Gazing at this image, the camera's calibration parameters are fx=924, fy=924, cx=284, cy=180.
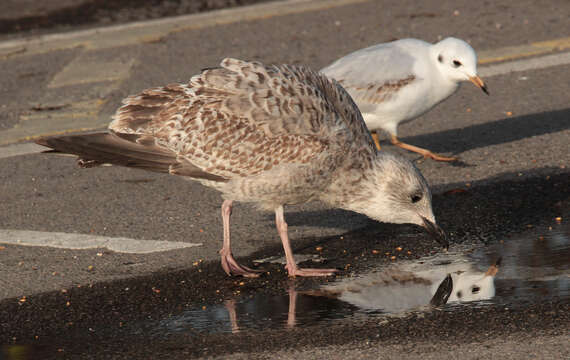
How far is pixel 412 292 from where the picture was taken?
539 cm

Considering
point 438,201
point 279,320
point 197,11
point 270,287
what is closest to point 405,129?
point 438,201

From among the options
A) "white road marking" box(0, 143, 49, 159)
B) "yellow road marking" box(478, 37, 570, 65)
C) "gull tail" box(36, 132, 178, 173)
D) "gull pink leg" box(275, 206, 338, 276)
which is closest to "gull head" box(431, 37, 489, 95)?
"gull pink leg" box(275, 206, 338, 276)

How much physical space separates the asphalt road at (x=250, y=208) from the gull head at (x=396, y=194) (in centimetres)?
23

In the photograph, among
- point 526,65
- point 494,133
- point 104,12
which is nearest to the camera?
point 494,133

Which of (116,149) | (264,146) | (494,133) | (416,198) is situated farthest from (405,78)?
(116,149)

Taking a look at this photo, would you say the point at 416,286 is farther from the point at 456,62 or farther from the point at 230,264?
the point at 456,62

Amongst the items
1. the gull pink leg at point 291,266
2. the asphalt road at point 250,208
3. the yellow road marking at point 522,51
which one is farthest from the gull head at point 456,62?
the yellow road marking at point 522,51

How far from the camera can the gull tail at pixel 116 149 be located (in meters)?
6.00

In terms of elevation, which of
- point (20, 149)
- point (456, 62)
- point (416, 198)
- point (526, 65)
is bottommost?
point (20, 149)

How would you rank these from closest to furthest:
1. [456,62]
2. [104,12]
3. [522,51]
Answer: [456,62] → [522,51] → [104,12]

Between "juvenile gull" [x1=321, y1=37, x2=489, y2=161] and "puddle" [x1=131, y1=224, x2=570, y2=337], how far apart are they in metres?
2.22

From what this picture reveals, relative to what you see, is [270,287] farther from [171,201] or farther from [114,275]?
[171,201]

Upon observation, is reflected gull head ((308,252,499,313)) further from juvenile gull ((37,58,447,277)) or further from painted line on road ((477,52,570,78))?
painted line on road ((477,52,570,78))

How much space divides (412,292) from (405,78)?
301 centimetres
